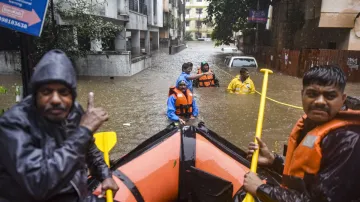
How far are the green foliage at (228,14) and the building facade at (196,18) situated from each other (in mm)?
48628

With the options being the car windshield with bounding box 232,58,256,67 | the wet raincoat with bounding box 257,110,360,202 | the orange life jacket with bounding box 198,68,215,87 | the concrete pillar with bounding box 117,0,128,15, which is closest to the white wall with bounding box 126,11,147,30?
the concrete pillar with bounding box 117,0,128,15

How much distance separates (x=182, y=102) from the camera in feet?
17.9

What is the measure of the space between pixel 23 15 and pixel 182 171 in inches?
79.8

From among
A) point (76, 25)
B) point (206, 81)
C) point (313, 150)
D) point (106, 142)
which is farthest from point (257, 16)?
point (313, 150)

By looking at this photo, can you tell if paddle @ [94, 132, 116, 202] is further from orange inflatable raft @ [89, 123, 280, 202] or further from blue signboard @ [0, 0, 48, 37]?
blue signboard @ [0, 0, 48, 37]

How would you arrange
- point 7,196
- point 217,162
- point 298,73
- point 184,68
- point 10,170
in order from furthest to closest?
point 298,73
point 184,68
point 217,162
point 7,196
point 10,170

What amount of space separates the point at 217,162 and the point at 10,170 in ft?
6.42

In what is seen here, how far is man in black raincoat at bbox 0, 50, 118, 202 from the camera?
134 centimetres

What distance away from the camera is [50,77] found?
4.70 ft

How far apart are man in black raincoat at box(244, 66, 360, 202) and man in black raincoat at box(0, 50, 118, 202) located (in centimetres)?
93

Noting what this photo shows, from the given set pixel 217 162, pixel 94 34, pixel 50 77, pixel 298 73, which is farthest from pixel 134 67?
pixel 50 77

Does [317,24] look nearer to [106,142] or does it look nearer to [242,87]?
[242,87]

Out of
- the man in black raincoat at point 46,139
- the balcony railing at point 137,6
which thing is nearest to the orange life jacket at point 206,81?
the man in black raincoat at point 46,139

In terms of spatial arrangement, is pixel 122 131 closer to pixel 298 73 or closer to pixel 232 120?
pixel 232 120
